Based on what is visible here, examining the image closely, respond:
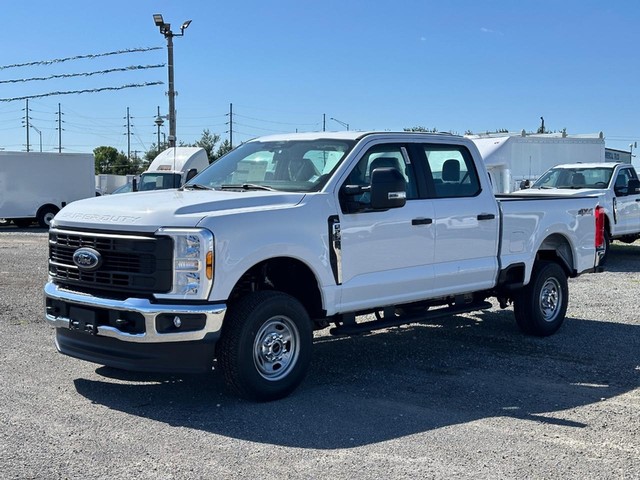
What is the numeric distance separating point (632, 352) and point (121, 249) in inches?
217

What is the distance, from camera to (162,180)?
2584cm

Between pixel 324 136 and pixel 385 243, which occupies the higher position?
pixel 324 136

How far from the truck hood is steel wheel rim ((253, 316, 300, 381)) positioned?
951 mm

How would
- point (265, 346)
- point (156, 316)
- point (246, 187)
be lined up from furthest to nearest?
1. point (246, 187)
2. point (265, 346)
3. point (156, 316)

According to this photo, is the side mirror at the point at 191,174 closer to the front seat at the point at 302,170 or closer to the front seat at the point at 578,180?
the front seat at the point at 302,170

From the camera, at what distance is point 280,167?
744cm

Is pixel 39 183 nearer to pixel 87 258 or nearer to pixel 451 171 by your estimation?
pixel 451 171

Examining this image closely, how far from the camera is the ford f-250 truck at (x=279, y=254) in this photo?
600 centimetres

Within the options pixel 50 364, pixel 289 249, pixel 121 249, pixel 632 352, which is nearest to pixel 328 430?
pixel 289 249

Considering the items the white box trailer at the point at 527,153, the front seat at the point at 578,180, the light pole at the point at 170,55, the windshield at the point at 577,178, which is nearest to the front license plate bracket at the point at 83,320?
the windshield at the point at 577,178

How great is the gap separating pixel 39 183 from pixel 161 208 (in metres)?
24.5

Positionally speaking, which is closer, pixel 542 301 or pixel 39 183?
pixel 542 301

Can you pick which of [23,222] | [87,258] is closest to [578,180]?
[87,258]

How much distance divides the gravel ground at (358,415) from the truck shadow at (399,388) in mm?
19
